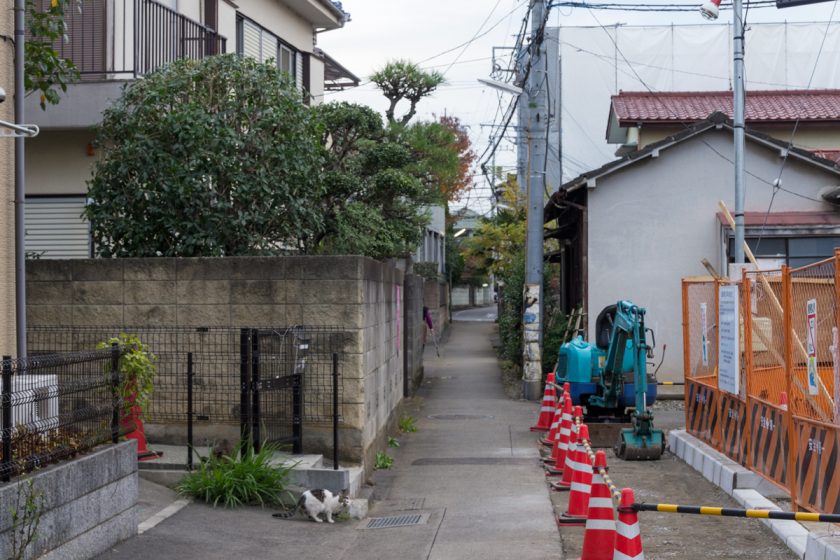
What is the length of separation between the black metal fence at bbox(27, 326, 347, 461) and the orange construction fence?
4519 mm

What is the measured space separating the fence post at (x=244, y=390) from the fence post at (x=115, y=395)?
1.85 m

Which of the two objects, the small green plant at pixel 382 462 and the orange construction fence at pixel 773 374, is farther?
the small green plant at pixel 382 462

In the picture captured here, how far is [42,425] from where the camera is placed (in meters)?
7.20

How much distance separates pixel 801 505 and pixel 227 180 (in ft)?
24.3

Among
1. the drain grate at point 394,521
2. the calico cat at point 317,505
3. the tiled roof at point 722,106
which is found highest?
the tiled roof at point 722,106

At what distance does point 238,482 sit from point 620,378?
7.01m

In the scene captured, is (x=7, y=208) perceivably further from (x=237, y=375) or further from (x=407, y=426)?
(x=407, y=426)

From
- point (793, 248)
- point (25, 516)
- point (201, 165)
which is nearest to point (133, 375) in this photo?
point (25, 516)

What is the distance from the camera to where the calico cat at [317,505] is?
9602 mm

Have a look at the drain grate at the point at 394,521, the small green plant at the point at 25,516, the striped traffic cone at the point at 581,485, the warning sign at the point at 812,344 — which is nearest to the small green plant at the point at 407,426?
the drain grate at the point at 394,521

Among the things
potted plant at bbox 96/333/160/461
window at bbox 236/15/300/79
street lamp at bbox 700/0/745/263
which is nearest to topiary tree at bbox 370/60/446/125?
window at bbox 236/15/300/79

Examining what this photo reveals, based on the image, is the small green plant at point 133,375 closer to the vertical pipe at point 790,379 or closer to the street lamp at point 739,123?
the vertical pipe at point 790,379

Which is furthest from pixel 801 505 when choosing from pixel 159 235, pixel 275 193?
pixel 159 235

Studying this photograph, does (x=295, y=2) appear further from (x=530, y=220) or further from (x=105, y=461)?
(x=105, y=461)
